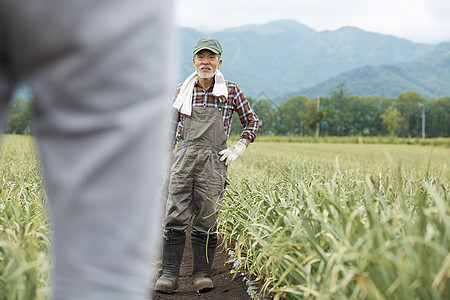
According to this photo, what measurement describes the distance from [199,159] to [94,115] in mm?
3121

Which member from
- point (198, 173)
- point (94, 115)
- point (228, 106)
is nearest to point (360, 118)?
point (228, 106)

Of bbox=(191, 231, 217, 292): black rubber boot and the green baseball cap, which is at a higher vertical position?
the green baseball cap

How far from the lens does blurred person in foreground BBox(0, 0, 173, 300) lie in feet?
1.60

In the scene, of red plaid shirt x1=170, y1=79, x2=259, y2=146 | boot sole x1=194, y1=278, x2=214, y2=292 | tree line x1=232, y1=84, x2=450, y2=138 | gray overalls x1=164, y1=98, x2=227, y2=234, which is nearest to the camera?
boot sole x1=194, y1=278, x2=214, y2=292

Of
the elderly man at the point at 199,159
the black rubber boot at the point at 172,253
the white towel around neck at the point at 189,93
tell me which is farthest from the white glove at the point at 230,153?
the black rubber boot at the point at 172,253

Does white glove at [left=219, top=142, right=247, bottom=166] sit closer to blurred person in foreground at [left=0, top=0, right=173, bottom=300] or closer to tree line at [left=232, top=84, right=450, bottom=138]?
blurred person in foreground at [left=0, top=0, right=173, bottom=300]

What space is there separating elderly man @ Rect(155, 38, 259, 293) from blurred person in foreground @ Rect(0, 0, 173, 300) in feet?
9.85

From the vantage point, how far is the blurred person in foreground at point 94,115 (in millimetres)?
488

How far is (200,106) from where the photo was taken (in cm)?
373

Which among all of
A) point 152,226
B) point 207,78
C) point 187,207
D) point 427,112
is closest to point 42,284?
point 152,226

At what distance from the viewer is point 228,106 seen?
150 inches

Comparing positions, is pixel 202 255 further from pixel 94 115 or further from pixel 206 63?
pixel 94 115

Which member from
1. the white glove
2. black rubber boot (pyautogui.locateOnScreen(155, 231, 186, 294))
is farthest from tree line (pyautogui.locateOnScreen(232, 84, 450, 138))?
black rubber boot (pyautogui.locateOnScreen(155, 231, 186, 294))

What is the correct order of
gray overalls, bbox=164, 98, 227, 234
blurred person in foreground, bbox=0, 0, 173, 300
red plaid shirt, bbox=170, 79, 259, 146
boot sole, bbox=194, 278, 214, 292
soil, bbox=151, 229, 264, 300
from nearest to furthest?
blurred person in foreground, bbox=0, 0, 173, 300
soil, bbox=151, 229, 264, 300
boot sole, bbox=194, 278, 214, 292
gray overalls, bbox=164, 98, 227, 234
red plaid shirt, bbox=170, 79, 259, 146
